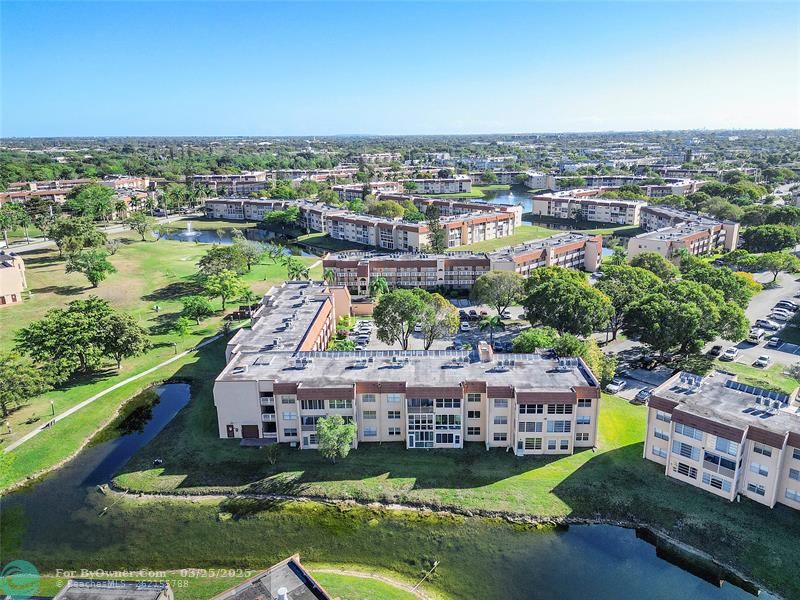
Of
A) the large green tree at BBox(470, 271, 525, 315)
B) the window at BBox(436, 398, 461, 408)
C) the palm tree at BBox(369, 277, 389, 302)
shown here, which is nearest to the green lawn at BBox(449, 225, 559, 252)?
the palm tree at BBox(369, 277, 389, 302)

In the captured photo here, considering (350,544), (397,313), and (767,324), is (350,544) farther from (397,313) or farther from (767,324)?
(767,324)

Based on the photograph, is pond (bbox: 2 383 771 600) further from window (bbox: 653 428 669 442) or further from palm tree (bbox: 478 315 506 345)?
palm tree (bbox: 478 315 506 345)

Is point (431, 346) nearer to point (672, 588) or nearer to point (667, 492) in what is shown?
point (667, 492)

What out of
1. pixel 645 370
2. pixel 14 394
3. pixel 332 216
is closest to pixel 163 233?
pixel 332 216

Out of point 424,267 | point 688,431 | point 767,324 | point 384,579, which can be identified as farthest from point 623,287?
point 384,579

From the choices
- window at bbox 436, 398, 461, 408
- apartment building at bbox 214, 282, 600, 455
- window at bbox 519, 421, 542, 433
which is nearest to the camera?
window at bbox 519, 421, 542, 433
